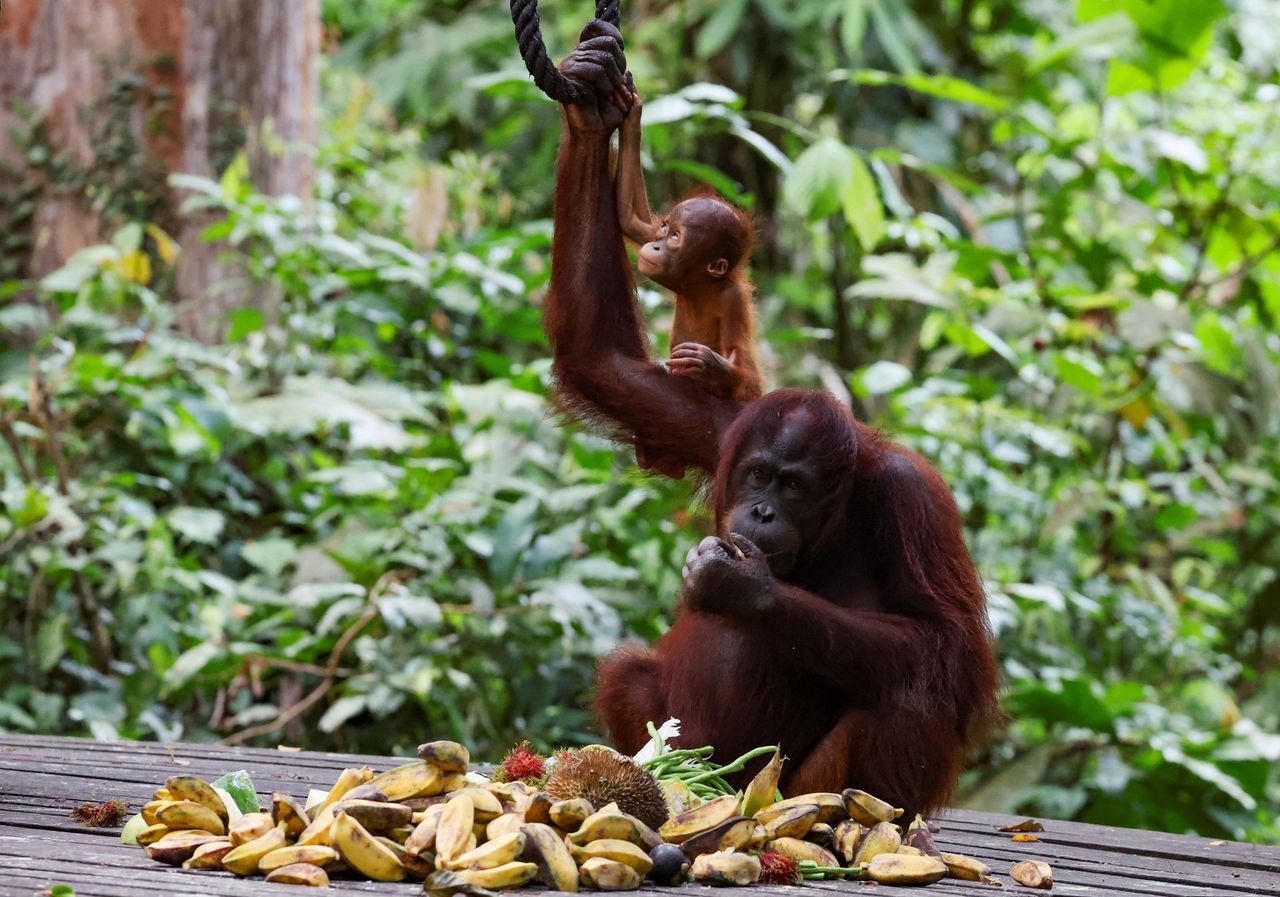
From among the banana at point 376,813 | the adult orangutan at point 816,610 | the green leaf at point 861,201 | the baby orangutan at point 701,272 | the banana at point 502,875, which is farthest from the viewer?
the green leaf at point 861,201

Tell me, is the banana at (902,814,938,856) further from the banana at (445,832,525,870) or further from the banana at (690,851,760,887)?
the banana at (445,832,525,870)

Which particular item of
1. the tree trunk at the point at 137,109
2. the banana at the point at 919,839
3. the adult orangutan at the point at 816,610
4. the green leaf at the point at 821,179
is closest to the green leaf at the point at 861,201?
the green leaf at the point at 821,179

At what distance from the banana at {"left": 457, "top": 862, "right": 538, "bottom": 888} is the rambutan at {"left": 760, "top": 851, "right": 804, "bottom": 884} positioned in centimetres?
38

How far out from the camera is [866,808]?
99.1 inches

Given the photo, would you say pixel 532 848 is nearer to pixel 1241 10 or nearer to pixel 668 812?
pixel 668 812

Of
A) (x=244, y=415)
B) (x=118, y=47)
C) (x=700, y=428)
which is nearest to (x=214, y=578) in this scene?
(x=244, y=415)

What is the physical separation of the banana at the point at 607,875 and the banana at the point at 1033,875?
72cm

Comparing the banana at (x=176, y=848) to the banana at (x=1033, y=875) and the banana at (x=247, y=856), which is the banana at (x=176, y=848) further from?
the banana at (x=1033, y=875)

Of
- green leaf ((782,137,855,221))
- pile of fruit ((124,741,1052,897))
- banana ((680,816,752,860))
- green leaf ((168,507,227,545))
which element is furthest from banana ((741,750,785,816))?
green leaf ((168,507,227,545))

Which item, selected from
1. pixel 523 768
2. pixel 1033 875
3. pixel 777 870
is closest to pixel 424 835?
pixel 523 768

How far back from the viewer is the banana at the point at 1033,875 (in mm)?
2471

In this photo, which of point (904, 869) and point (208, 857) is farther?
point (904, 869)

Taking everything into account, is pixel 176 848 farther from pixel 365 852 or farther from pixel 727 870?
pixel 727 870

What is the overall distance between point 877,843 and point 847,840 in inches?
1.9
